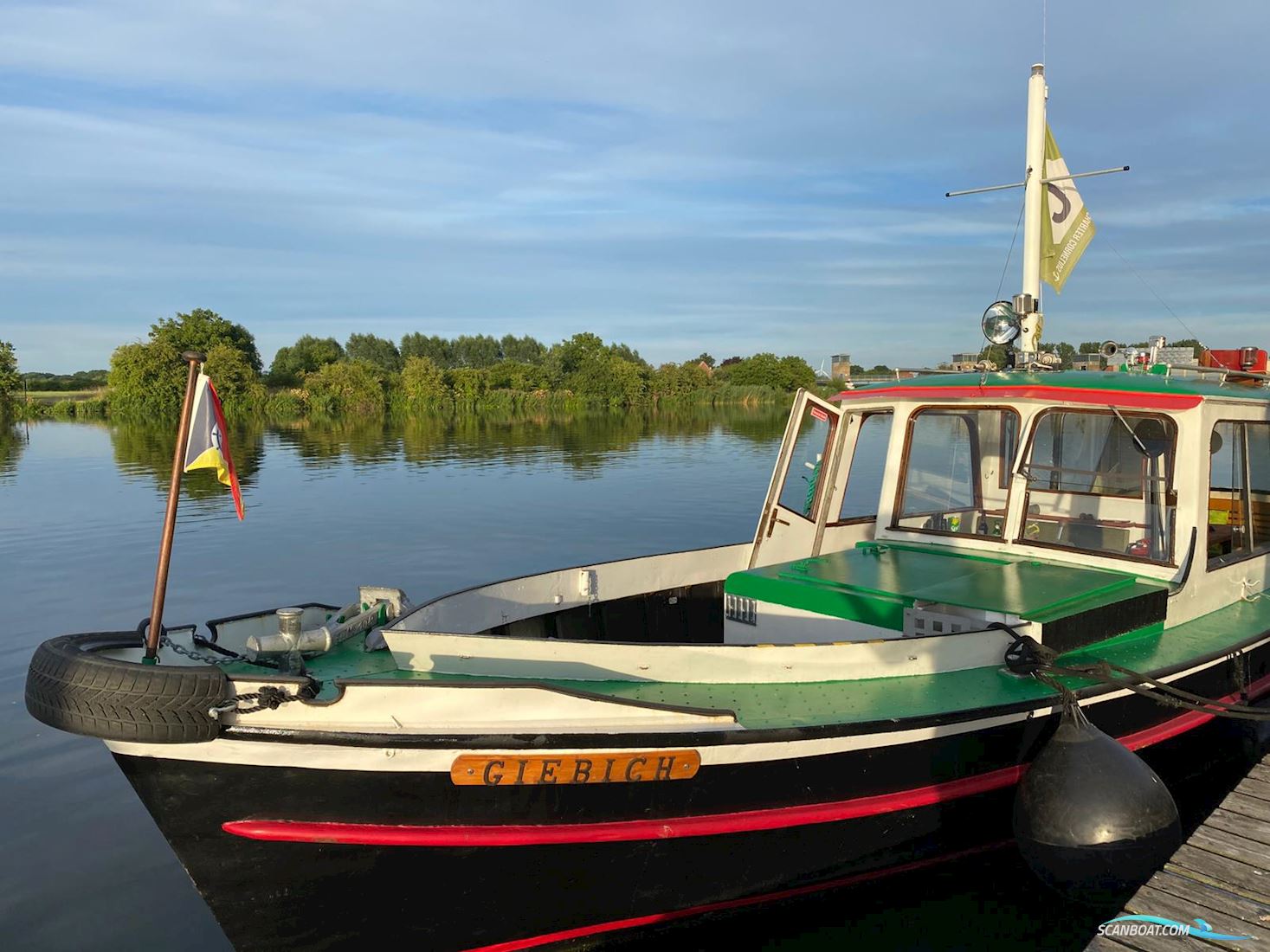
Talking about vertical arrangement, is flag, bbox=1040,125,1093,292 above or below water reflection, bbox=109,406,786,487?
above

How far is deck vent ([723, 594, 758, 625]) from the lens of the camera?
6945mm

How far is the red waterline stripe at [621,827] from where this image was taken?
4590 mm

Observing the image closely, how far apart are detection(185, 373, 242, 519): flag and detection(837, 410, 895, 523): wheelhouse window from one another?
526cm

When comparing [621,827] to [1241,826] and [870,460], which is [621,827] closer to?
[1241,826]

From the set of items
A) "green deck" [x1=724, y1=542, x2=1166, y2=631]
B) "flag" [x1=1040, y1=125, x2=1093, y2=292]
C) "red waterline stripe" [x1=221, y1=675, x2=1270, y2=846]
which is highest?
"flag" [x1=1040, y1=125, x2=1093, y2=292]

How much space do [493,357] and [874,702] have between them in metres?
137

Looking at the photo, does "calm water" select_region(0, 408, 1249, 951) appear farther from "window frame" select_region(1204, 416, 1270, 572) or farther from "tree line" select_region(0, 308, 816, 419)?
"tree line" select_region(0, 308, 816, 419)

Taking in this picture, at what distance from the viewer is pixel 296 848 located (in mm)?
4625

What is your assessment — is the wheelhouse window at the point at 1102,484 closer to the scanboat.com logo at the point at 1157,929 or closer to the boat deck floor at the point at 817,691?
the boat deck floor at the point at 817,691

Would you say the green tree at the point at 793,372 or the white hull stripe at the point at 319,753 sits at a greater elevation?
the green tree at the point at 793,372

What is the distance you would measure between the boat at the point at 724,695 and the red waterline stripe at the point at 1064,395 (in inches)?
1.0

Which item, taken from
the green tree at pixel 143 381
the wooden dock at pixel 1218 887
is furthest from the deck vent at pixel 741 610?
the green tree at pixel 143 381

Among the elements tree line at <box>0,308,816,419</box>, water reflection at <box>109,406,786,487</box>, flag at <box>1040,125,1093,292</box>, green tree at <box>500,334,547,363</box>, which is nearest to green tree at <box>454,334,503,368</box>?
green tree at <box>500,334,547,363</box>

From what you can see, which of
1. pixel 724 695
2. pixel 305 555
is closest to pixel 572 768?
pixel 724 695
